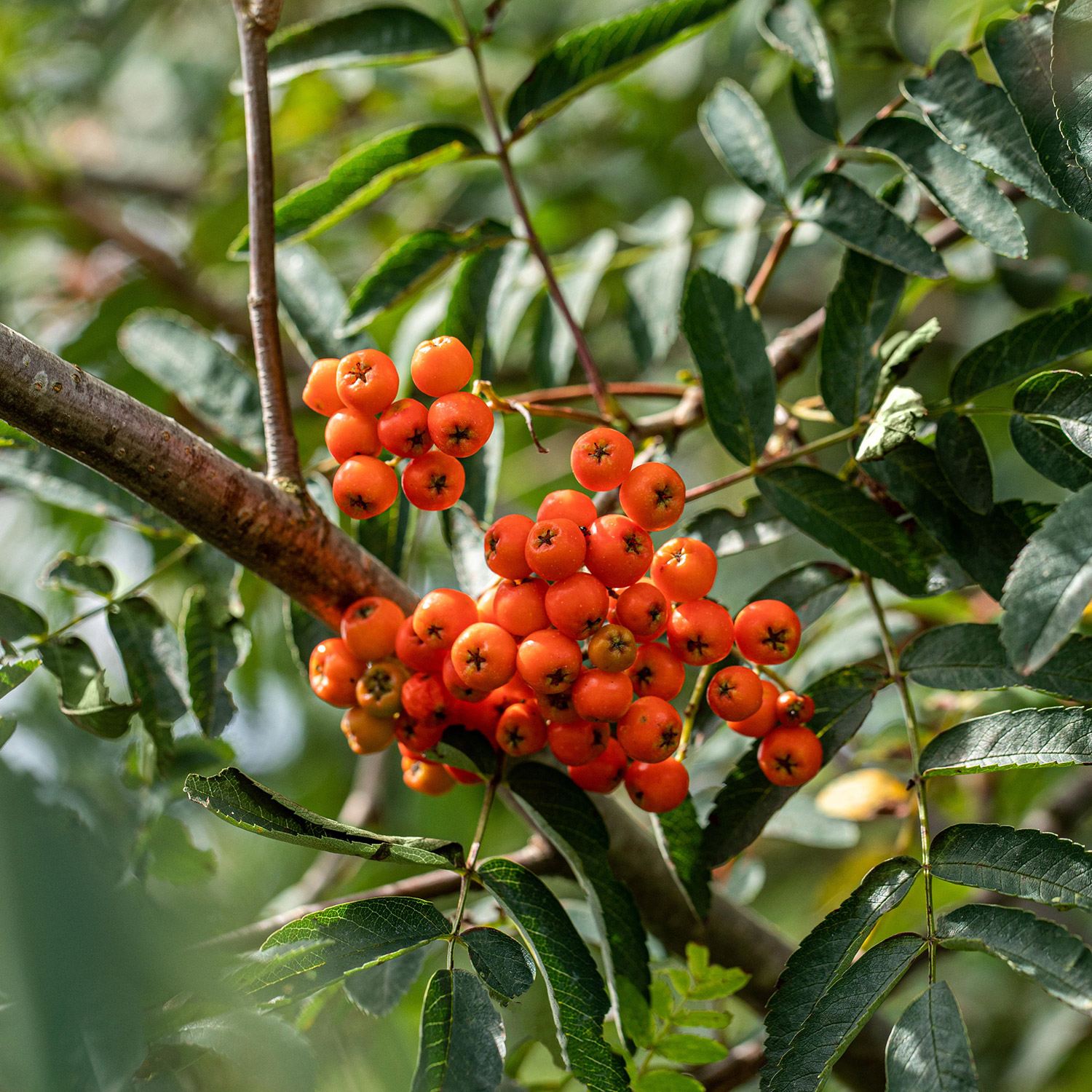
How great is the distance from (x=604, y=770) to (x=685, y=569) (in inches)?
11.0

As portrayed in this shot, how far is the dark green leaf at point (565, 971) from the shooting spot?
943 millimetres

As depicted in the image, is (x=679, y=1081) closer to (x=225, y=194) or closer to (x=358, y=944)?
(x=358, y=944)

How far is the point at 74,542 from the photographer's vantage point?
2438 mm

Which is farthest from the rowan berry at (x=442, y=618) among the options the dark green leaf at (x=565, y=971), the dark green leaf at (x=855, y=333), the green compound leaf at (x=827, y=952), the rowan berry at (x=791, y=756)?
the dark green leaf at (x=855, y=333)

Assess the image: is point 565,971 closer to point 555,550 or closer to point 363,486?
point 555,550

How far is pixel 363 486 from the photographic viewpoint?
1.11 m

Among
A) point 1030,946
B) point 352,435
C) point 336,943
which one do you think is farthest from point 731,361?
point 336,943

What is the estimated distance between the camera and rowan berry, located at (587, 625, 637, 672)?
1.03 meters

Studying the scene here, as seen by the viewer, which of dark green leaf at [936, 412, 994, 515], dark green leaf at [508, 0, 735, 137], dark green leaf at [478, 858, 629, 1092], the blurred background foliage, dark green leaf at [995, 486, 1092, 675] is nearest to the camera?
the blurred background foliage

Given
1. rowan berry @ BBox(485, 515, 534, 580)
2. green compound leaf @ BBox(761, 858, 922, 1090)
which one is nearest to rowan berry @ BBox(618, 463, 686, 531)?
rowan berry @ BBox(485, 515, 534, 580)

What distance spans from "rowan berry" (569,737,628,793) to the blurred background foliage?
0.36 meters

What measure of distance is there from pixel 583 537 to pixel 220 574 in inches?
28.3

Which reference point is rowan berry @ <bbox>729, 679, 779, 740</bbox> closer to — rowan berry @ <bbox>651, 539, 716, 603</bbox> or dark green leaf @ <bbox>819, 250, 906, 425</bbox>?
rowan berry @ <bbox>651, 539, 716, 603</bbox>

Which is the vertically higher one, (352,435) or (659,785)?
(352,435)
